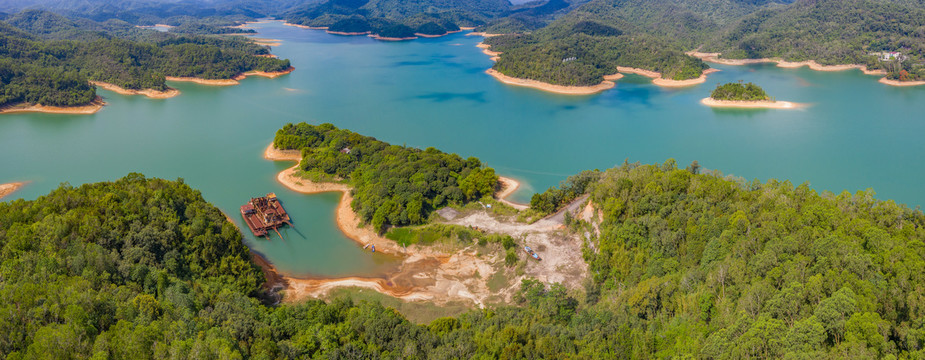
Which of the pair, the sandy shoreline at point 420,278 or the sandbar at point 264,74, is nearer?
the sandy shoreline at point 420,278

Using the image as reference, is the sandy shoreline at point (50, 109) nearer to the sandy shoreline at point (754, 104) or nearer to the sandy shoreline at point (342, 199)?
the sandy shoreline at point (342, 199)

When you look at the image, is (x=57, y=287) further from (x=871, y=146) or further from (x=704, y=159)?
(x=871, y=146)

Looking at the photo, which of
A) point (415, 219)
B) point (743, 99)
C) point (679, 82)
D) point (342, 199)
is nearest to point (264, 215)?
point (342, 199)

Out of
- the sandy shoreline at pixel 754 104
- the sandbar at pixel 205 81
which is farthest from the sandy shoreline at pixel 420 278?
the sandbar at pixel 205 81

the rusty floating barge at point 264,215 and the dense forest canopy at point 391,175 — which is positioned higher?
the dense forest canopy at point 391,175

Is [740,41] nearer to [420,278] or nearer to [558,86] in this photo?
[558,86]

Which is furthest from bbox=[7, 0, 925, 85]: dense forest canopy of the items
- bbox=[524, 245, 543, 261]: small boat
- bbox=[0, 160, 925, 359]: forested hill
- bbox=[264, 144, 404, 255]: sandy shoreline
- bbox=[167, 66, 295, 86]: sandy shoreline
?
bbox=[0, 160, 925, 359]: forested hill

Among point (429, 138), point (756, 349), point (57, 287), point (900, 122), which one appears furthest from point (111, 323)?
point (900, 122)
